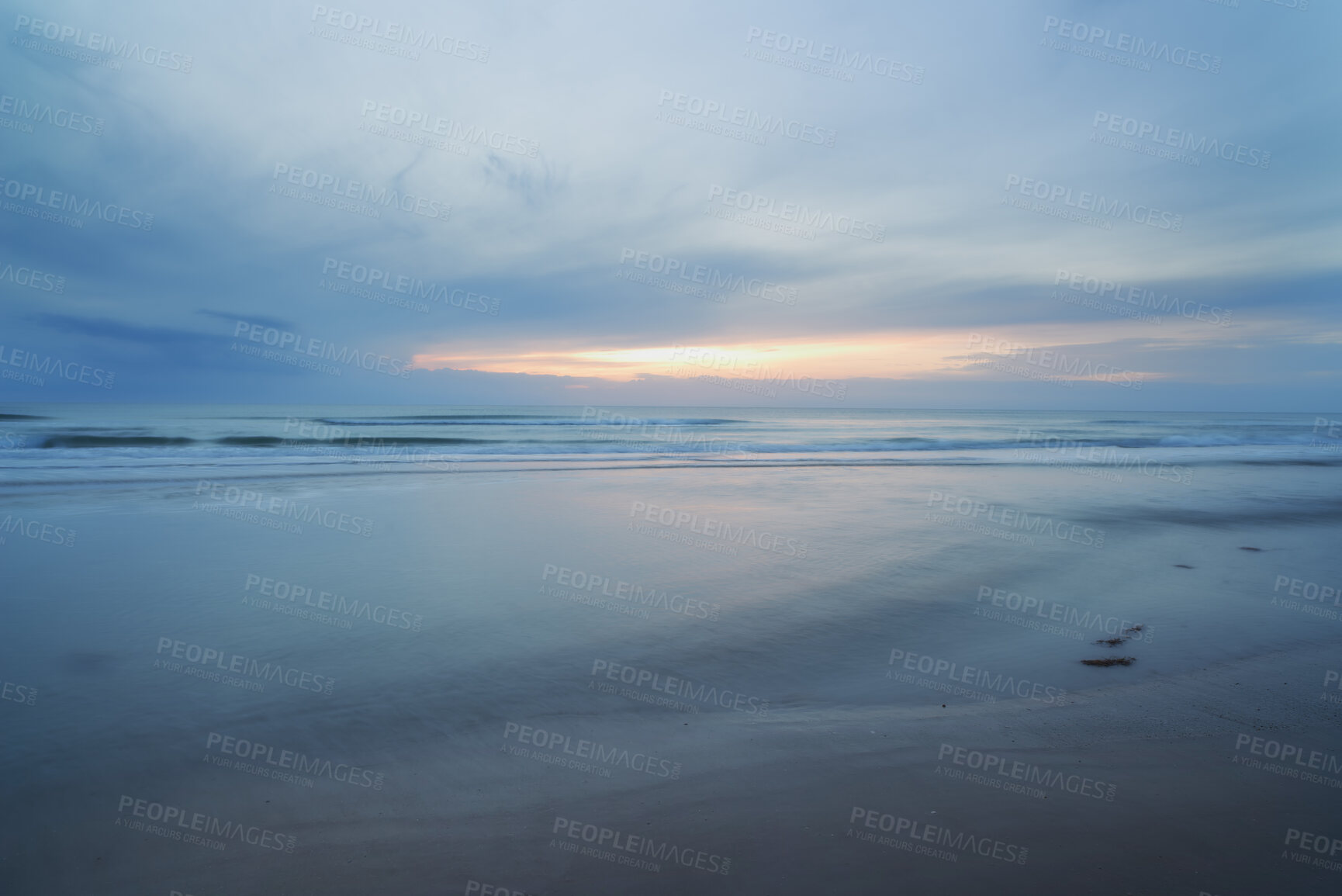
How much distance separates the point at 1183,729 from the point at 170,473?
69.8 feet

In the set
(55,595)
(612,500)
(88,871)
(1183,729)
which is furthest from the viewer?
(612,500)

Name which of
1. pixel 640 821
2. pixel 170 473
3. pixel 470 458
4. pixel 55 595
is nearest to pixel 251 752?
pixel 640 821

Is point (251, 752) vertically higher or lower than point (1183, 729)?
lower

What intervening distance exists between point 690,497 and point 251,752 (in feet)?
34.6

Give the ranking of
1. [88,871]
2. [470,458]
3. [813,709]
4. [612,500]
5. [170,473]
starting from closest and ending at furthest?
[88,871]
[813,709]
[612,500]
[170,473]
[470,458]

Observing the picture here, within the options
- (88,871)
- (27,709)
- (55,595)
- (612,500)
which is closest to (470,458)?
(612,500)

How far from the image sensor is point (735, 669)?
16.3 feet

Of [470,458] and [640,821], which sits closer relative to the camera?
[640,821]

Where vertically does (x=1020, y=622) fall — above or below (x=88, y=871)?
above

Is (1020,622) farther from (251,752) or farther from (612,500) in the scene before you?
(612,500)

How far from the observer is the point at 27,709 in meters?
4.23

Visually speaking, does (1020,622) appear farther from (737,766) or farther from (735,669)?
(737,766)

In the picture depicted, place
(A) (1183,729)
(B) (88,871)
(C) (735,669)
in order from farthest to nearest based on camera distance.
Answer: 1. (C) (735,669)
2. (A) (1183,729)
3. (B) (88,871)

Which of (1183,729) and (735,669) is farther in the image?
(735,669)
